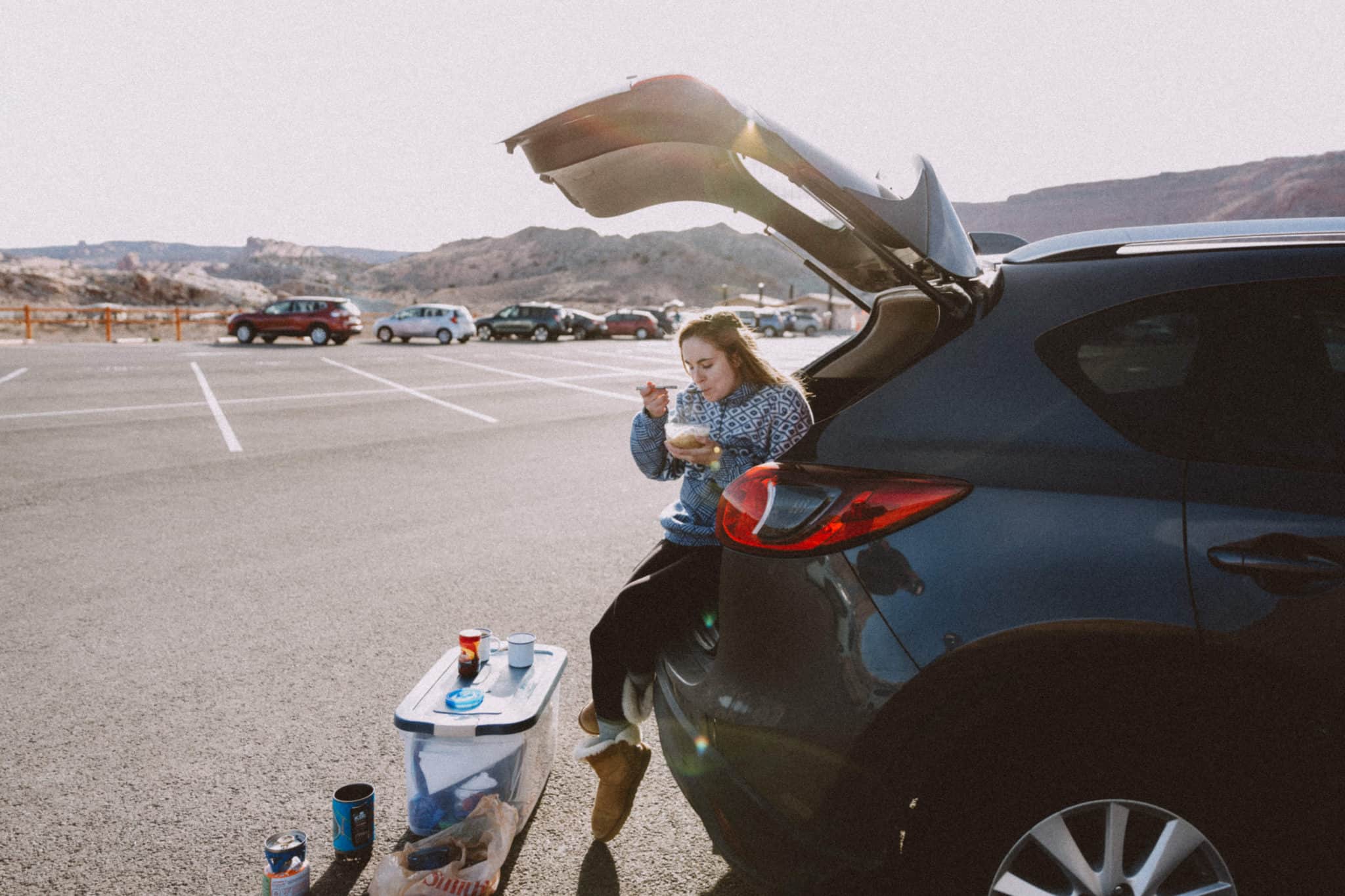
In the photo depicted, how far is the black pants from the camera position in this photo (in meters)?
2.34

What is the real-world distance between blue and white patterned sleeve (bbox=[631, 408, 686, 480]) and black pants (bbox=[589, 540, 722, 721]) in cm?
43

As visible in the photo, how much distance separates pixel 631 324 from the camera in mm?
39750

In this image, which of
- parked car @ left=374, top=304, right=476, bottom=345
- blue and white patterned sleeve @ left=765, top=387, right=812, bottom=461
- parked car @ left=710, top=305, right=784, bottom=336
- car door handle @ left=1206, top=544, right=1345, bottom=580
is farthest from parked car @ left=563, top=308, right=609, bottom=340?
car door handle @ left=1206, top=544, right=1345, bottom=580

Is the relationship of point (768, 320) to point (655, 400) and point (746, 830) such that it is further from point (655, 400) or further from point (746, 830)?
point (746, 830)

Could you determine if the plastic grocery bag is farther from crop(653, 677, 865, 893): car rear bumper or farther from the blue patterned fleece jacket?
the blue patterned fleece jacket

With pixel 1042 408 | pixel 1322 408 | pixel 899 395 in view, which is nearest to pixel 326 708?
pixel 899 395

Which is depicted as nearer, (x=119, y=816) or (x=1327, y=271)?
(x=1327, y=271)

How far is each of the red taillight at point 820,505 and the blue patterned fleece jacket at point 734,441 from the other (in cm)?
66

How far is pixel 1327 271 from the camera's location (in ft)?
5.69

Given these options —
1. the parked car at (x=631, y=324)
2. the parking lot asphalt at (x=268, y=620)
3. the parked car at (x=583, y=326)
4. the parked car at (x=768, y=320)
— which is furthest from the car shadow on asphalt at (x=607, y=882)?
the parked car at (x=768, y=320)

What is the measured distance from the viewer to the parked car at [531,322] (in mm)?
35719

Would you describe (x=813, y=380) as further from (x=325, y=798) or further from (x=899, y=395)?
(x=325, y=798)

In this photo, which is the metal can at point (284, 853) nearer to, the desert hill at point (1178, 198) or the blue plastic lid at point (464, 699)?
the blue plastic lid at point (464, 699)

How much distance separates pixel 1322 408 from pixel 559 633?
312 centimetres
